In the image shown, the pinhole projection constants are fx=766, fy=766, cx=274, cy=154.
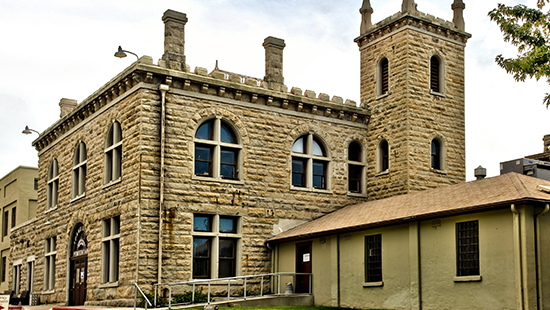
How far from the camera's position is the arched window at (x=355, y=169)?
32.3 m

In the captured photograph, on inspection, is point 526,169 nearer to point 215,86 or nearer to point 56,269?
point 215,86

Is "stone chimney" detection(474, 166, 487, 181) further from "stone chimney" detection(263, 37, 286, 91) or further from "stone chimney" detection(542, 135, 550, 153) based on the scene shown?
"stone chimney" detection(542, 135, 550, 153)

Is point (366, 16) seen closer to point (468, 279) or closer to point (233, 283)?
point (233, 283)

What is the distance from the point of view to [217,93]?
94.4 feet

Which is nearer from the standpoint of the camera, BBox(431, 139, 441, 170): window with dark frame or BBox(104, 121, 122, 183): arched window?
BBox(104, 121, 122, 183): arched window

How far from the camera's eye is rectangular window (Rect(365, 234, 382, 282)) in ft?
81.5

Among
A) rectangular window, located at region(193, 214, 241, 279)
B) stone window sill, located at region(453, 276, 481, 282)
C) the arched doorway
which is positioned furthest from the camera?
the arched doorway

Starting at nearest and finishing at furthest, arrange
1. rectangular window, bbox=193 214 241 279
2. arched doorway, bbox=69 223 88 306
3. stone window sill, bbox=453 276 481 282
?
stone window sill, bbox=453 276 481 282, rectangular window, bbox=193 214 241 279, arched doorway, bbox=69 223 88 306

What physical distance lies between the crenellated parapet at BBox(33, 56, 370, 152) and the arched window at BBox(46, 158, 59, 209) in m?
2.77

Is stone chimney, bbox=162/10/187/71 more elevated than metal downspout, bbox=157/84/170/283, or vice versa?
stone chimney, bbox=162/10/187/71

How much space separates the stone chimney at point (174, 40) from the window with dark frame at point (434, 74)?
1089 cm

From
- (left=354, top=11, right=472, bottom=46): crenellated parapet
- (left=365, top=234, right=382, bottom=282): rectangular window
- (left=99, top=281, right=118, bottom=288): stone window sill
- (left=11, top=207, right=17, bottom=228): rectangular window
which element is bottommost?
(left=99, top=281, right=118, bottom=288): stone window sill

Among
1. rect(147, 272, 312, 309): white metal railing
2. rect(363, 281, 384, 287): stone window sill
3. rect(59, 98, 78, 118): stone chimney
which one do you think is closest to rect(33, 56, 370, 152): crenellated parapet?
rect(59, 98, 78, 118): stone chimney

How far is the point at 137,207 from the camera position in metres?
26.5
